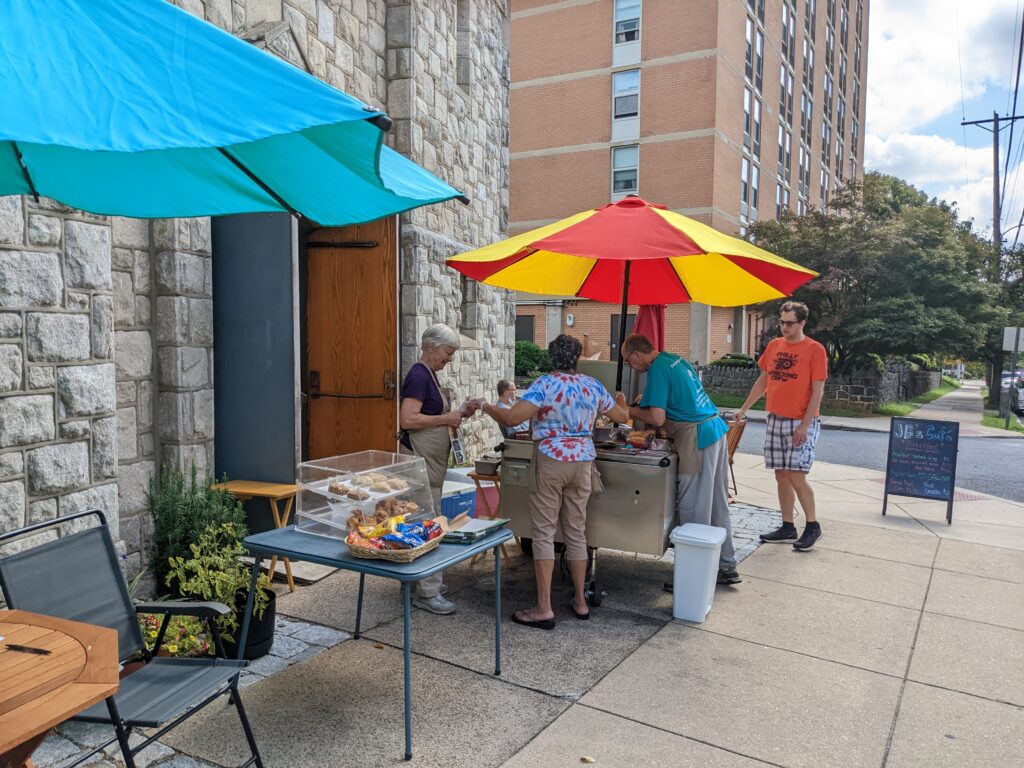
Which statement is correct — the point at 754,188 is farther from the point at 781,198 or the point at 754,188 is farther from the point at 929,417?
the point at 929,417

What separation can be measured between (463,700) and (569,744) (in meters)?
0.63

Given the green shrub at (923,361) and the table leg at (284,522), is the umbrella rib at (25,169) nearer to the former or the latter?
the table leg at (284,522)

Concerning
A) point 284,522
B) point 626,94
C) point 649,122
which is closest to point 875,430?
point 649,122

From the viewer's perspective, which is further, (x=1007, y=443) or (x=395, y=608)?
(x=1007, y=443)

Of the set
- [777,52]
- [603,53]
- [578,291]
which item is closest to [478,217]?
[578,291]

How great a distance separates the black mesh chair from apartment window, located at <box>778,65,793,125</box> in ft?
123

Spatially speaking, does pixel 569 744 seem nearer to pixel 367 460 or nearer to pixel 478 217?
pixel 367 460

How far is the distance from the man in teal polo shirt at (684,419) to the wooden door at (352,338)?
2.48 m

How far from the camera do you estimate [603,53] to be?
3005cm

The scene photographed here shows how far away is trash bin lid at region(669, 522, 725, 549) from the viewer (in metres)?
4.75

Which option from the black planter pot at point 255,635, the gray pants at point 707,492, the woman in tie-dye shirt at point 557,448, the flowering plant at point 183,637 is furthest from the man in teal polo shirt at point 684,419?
the flowering plant at point 183,637

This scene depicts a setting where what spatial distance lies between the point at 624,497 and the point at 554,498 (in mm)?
700

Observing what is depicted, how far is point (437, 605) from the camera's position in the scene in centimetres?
486

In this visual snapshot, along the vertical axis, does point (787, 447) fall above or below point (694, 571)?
above
